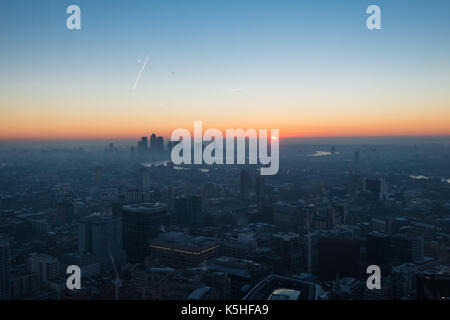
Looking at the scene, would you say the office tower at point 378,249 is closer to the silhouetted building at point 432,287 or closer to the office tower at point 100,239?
the silhouetted building at point 432,287

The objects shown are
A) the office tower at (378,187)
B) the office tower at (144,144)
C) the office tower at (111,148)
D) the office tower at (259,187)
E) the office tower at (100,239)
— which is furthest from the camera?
the office tower at (111,148)

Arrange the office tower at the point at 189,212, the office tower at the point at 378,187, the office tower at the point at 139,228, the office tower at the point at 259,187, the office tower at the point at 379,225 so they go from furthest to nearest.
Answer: the office tower at the point at 259,187, the office tower at the point at 378,187, the office tower at the point at 189,212, the office tower at the point at 379,225, the office tower at the point at 139,228

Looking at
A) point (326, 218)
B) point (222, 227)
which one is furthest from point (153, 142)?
point (326, 218)

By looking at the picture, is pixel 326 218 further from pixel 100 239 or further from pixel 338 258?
pixel 100 239

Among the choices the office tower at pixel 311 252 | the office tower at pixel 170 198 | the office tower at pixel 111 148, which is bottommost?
the office tower at pixel 311 252

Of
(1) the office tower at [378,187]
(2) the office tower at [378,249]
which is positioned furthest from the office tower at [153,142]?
(2) the office tower at [378,249]
